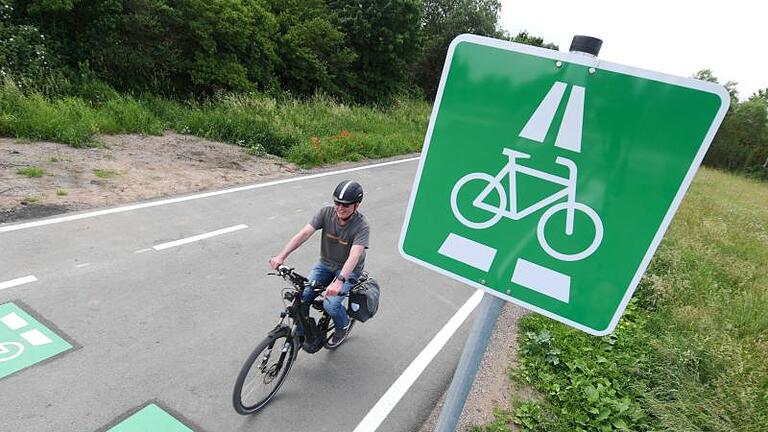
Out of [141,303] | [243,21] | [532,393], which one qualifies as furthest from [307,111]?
[532,393]

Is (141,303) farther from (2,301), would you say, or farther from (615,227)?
(615,227)

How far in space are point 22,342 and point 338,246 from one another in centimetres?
311

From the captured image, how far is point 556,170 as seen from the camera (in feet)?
4.46

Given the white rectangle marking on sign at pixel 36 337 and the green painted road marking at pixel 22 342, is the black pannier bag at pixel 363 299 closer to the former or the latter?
the green painted road marking at pixel 22 342

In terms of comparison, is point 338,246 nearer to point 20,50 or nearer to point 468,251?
point 468,251

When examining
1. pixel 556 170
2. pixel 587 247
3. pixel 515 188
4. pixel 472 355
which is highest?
pixel 556 170

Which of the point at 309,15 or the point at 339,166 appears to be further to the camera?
the point at 309,15

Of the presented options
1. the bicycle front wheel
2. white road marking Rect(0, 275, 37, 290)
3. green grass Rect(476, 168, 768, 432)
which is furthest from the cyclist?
white road marking Rect(0, 275, 37, 290)

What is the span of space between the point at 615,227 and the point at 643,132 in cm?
29

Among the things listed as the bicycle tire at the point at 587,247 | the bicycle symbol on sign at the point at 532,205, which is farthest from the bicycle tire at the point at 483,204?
the bicycle tire at the point at 587,247

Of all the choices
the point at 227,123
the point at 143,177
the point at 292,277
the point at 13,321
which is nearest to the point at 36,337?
the point at 13,321

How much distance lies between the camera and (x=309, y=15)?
22.3 meters

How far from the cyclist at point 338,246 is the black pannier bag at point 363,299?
4.7 inches

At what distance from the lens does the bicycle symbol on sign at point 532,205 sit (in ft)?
4.47
